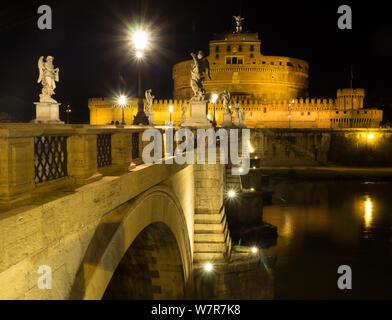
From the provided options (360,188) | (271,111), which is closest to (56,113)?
(360,188)

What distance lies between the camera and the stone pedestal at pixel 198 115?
13.0m

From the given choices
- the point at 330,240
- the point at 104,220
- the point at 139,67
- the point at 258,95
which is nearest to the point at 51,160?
the point at 104,220

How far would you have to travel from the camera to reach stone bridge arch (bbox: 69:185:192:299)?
4.35m

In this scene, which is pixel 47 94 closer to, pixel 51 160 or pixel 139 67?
pixel 139 67

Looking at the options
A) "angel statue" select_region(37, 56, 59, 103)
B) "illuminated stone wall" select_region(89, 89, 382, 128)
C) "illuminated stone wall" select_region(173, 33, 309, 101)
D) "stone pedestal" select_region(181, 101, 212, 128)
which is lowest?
"stone pedestal" select_region(181, 101, 212, 128)

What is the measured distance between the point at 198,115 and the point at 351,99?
54854 mm

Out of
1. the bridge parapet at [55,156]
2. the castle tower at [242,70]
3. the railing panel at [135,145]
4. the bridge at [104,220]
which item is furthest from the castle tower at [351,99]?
the bridge parapet at [55,156]

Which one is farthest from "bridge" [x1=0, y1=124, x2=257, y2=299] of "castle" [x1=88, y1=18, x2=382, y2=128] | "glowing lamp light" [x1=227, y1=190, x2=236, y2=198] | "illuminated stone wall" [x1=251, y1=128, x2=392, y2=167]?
"castle" [x1=88, y1=18, x2=382, y2=128]

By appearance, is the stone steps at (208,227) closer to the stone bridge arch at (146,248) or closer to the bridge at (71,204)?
the stone bridge arch at (146,248)

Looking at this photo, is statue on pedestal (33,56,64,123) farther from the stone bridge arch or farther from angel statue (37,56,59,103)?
the stone bridge arch

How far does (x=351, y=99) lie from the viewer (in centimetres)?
6231

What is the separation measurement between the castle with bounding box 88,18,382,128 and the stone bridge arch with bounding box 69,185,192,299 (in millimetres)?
50761

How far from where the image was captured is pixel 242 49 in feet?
228
